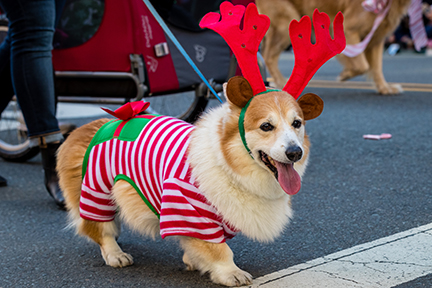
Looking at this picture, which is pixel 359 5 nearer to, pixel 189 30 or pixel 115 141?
pixel 189 30

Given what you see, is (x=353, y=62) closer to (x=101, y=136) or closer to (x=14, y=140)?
(x=14, y=140)

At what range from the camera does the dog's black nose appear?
1.79 metres

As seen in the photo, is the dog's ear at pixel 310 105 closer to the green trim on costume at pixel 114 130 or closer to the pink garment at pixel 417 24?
the green trim on costume at pixel 114 130

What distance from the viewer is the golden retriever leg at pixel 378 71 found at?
20.7 ft

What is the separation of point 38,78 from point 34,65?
0.07 m

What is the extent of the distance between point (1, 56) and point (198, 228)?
1974mm

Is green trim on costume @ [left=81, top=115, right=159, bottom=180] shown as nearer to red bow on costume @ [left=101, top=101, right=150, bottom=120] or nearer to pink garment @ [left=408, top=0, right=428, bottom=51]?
red bow on costume @ [left=101, top=101, right=150, bottom=120]

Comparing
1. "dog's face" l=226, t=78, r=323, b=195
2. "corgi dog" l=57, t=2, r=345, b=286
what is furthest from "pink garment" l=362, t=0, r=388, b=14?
"dog's face" l=226, t=78, r=323, b=195

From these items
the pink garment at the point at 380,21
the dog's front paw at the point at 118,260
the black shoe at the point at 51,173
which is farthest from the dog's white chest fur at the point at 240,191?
the pink garment at the point at 380,21

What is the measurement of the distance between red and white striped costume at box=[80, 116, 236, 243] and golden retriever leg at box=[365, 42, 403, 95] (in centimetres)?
459

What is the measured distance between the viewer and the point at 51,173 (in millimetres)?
3035

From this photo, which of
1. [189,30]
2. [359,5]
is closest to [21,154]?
[189,30]

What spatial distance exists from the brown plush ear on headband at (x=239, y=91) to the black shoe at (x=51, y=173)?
1452 millimetres

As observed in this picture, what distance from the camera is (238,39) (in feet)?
6.45
